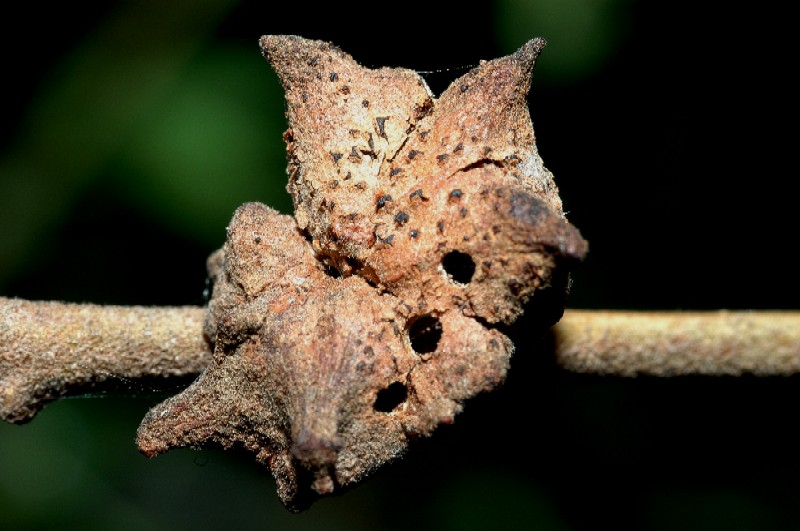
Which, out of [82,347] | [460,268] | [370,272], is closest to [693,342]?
[460,268]

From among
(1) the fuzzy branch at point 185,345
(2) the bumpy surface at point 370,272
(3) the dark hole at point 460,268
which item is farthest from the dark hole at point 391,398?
(1) the fuzzy branch at point 185,345

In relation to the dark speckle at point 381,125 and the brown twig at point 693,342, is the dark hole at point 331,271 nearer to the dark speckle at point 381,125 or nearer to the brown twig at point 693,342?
the dark speckle at point 381,125

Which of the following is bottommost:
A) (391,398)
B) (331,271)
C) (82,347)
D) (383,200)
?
(82,347)

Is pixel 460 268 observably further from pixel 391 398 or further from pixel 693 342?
pixel 693 342

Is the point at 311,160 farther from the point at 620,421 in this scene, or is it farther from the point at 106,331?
the point at 620,421

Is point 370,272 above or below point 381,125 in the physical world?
below

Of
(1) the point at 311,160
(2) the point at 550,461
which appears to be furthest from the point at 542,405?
(1) the point at 311,160

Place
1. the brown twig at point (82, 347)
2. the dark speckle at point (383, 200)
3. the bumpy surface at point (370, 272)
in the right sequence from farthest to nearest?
the brown twig at point (82, 347) → the dark speckle at point (383, 200) → the bumpy surface at point (370, 272)
